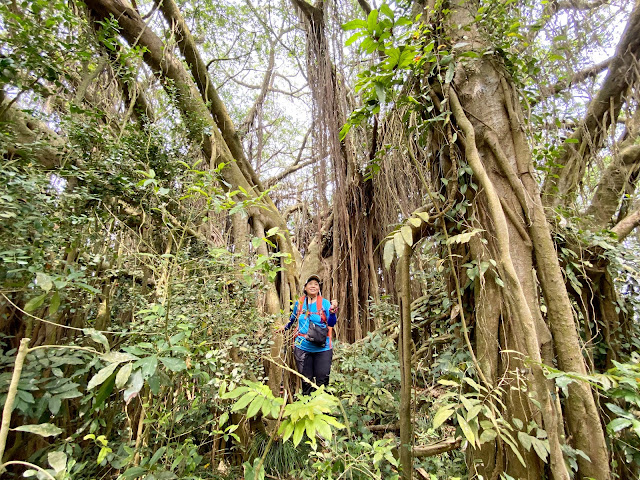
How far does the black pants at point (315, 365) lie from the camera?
234 cm

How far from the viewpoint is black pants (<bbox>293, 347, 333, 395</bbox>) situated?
7.68ft

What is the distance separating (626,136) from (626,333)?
2.03 metres

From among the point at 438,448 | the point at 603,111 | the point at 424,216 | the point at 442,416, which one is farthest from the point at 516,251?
the point at 603,111

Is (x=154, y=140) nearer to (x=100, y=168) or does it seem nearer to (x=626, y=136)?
(x=100, y=168)

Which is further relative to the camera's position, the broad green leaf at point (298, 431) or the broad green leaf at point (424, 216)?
the broad green leaf at point (424, 216)

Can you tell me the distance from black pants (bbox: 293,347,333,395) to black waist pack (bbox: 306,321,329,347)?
119 millimetres

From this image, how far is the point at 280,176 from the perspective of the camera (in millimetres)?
5418

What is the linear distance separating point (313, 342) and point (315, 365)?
0.20 meters

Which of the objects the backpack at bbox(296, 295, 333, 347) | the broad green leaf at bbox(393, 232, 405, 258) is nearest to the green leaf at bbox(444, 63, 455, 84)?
the broad green leaf at bbox(393, 232, 405, 258)

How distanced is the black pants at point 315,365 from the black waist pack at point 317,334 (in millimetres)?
119

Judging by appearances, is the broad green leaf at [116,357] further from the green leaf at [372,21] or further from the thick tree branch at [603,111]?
the thick tree branch at [603,111]

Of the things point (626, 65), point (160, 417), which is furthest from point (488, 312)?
point (626, 65)

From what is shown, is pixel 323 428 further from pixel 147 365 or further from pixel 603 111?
pixel 603 111

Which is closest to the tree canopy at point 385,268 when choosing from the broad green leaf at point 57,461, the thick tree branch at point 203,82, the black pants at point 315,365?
the broad green leaf at point 57,461
